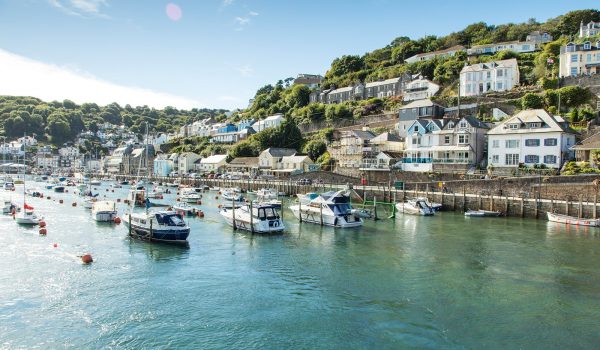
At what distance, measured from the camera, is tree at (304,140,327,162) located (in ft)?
302

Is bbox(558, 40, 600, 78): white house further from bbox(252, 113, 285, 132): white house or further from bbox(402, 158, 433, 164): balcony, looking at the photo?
bbox(252, 113, 285, 132): white house

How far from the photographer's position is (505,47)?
110250 millimetres

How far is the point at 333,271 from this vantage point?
1011 inches

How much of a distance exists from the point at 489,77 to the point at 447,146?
3099 cm

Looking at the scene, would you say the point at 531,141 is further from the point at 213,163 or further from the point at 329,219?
the point at 213,163

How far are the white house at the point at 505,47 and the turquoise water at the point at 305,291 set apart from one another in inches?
3293

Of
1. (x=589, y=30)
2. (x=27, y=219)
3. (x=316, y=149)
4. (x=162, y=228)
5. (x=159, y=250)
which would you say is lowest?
(x=159, y=250)

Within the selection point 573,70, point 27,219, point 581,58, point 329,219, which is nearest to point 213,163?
point 27,219

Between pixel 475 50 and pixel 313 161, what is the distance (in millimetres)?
55145

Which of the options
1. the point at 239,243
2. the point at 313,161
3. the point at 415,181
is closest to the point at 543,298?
the point at 239,243

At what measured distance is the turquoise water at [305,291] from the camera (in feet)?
55.3

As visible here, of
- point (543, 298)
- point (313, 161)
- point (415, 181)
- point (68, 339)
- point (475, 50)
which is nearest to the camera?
point (68, 339)

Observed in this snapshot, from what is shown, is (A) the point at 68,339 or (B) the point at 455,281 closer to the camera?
(A) the point at 68,339

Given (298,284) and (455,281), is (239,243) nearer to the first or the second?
(298,284)
